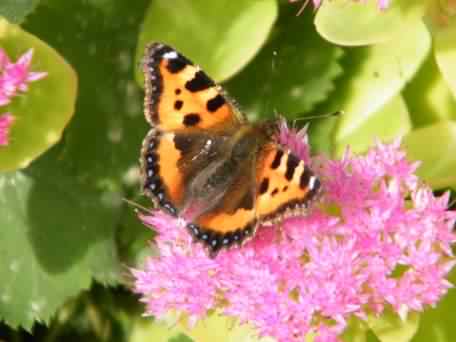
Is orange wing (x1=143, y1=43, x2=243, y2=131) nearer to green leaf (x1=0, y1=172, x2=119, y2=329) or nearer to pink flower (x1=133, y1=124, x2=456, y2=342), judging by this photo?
pink flower (x1=133, y1=124, x2=456, y2=342)

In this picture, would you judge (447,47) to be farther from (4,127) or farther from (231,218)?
(4,127)

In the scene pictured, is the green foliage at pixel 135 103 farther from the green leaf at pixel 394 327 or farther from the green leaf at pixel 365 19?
the green leaf at pixel 394 327

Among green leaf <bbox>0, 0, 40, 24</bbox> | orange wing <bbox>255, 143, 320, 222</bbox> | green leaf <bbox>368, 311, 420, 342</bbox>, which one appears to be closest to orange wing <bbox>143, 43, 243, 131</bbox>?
orange wing <bbox>255, 143, 320, 222</bbox>

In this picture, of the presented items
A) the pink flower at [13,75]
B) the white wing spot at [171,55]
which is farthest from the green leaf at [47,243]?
the white wing spot at [171,55]

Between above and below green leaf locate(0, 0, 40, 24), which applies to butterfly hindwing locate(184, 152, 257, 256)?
below

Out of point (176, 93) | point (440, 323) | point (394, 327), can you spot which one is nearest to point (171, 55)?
point (176, 93)

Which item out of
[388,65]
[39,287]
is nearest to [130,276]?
[39,287]
